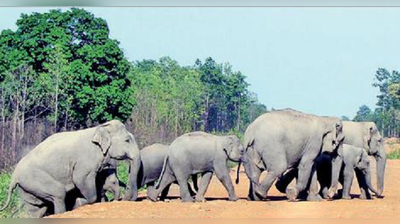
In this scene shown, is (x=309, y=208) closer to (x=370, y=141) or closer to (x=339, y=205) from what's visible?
(x=339, y=205)

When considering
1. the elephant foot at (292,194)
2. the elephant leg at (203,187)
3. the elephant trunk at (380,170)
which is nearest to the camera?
the elephant leg at (203,187)

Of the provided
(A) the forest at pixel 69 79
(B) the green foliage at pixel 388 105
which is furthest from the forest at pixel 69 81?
(B) the green foliage at pixel 388 105

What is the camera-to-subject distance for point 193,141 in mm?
14438

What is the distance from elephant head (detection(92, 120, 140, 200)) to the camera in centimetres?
1288

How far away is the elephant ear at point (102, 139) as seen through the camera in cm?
1281

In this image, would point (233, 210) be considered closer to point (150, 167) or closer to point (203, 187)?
point (203, 187)

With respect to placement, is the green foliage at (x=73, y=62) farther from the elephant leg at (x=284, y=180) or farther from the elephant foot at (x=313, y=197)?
the elephant foot at (x=313, y=197)

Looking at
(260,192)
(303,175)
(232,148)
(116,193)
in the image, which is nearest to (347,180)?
(303,175)

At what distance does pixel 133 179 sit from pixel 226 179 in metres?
1.82

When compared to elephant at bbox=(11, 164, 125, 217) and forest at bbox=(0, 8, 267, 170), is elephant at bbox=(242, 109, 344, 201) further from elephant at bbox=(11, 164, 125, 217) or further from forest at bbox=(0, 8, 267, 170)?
forest at bbox=(0, 8, 267, 170)

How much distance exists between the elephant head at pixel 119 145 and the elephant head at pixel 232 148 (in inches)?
73.7

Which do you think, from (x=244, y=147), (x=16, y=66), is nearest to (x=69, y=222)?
(x=244, y=147)

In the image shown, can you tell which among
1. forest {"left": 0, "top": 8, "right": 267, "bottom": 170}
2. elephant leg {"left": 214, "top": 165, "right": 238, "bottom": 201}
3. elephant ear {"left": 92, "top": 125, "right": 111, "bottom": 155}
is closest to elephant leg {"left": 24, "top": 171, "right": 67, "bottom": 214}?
elephant ear {"left": 92, "top": 125, "right": 111, "bottom": 155}

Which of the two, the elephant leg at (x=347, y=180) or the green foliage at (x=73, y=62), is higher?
the green foliage at (x=73, y=62)
